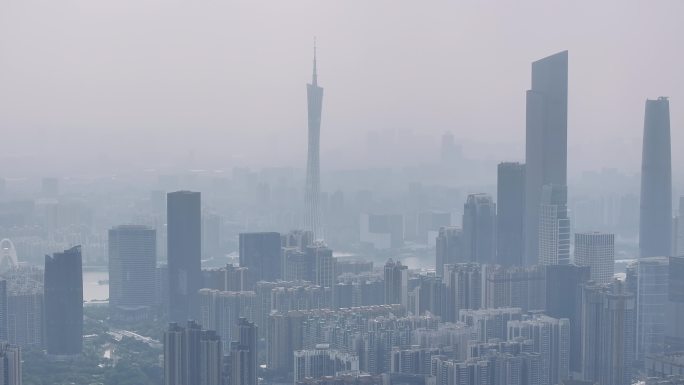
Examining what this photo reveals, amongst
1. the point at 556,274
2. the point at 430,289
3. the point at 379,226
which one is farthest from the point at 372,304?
the point at 379,226

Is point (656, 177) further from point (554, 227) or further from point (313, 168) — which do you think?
point (313, 168)

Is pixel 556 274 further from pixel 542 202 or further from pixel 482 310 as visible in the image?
pixel 542 202

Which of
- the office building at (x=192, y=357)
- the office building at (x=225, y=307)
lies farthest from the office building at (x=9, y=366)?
the office building at (x=225, y=307)

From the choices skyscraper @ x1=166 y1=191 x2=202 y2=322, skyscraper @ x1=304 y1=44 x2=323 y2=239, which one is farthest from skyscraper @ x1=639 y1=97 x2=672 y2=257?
skyscraper @ x1=166 y1=191 x2=202 y2=322

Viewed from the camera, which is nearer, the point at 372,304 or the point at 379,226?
the point at 372,304

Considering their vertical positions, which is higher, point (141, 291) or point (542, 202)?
point (542, 202)

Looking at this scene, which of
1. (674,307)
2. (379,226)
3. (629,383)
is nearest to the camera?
(629,383)
